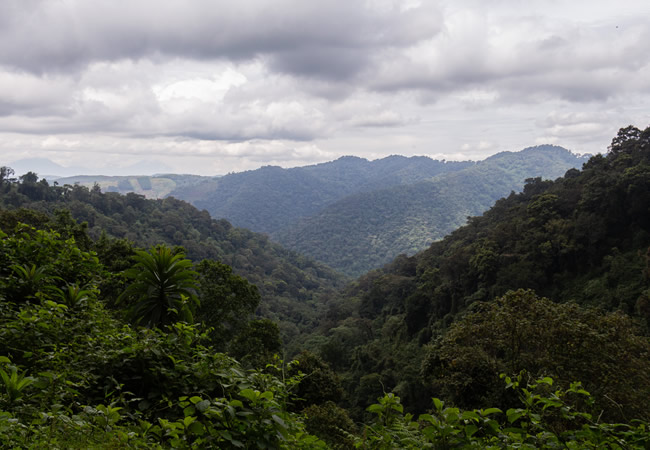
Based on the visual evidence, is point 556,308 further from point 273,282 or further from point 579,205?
point 273,282

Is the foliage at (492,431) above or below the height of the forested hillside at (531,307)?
above

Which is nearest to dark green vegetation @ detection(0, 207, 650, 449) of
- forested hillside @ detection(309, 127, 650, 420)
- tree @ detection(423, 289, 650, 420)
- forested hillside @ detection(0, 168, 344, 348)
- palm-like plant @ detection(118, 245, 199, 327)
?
palm-like plant @ detection(118, 245, 199, 327)

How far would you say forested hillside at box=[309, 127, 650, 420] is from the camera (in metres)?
9.04

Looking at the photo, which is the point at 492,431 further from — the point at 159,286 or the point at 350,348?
the point at 350,348

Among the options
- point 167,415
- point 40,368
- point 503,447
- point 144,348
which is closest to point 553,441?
point 503,447

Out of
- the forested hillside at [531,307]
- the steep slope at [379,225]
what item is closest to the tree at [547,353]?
the forested hillside at [531,307]

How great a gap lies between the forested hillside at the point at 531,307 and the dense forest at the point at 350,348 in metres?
0.07

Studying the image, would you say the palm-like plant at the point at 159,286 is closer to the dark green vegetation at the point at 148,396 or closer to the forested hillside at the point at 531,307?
the dark green vegetation at the point at 148,396

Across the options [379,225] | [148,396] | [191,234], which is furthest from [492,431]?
[379,225]

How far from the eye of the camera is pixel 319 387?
587 inches

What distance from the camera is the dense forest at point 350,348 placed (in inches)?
102

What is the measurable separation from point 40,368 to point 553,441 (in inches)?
161

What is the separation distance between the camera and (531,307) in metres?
10.1

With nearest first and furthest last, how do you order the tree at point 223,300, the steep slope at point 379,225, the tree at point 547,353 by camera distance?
1. the tree at point 547,353
2. the tree at point 223,300
3. the steep slope at point 379,225
